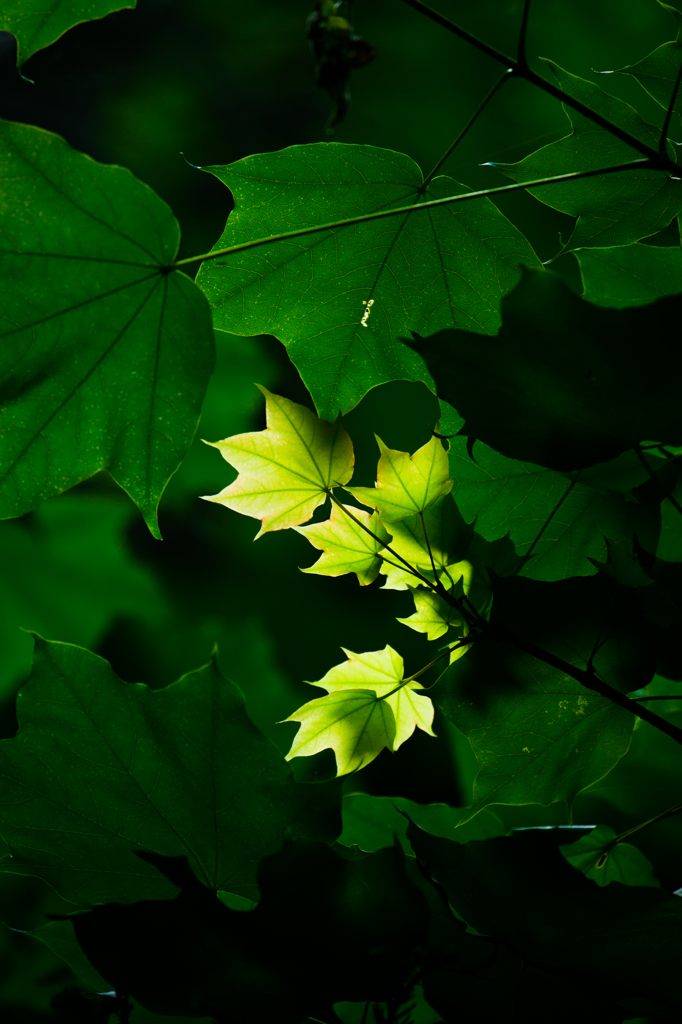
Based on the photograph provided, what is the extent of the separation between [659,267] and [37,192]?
339mm

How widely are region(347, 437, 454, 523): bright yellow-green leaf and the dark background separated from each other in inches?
26.7

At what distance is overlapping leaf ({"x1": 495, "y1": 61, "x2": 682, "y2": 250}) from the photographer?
0.39m

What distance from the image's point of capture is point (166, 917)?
232 millimetres

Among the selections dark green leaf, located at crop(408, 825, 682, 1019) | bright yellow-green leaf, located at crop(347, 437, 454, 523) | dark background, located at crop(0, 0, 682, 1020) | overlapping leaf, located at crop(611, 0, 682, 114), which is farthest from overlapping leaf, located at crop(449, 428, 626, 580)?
dark background, located at crop(0, 0, 682, 1020)

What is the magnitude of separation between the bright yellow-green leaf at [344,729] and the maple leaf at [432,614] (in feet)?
0.19

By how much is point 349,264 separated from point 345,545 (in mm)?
185

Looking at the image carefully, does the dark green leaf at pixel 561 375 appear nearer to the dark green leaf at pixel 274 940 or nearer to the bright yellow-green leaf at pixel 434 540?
the bright yellow-green leaf at pixel 434 540

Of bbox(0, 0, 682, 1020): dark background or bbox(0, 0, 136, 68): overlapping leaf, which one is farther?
bbox(0, 0, 682, 1020): dark background

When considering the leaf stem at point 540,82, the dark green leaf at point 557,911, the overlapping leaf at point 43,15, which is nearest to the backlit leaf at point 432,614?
the dark green leaf at point 557,911

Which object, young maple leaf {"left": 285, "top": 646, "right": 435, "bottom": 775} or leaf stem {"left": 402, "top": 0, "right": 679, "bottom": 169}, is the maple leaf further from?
leaf stem {"left": 402, "top": 0, "right": 679, "bottom": 169}

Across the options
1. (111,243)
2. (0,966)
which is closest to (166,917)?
(111,243)

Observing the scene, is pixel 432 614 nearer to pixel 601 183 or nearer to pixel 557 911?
pixel 557 911

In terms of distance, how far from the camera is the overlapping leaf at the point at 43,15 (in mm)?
341

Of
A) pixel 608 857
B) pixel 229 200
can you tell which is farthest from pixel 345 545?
pixel 229 200
